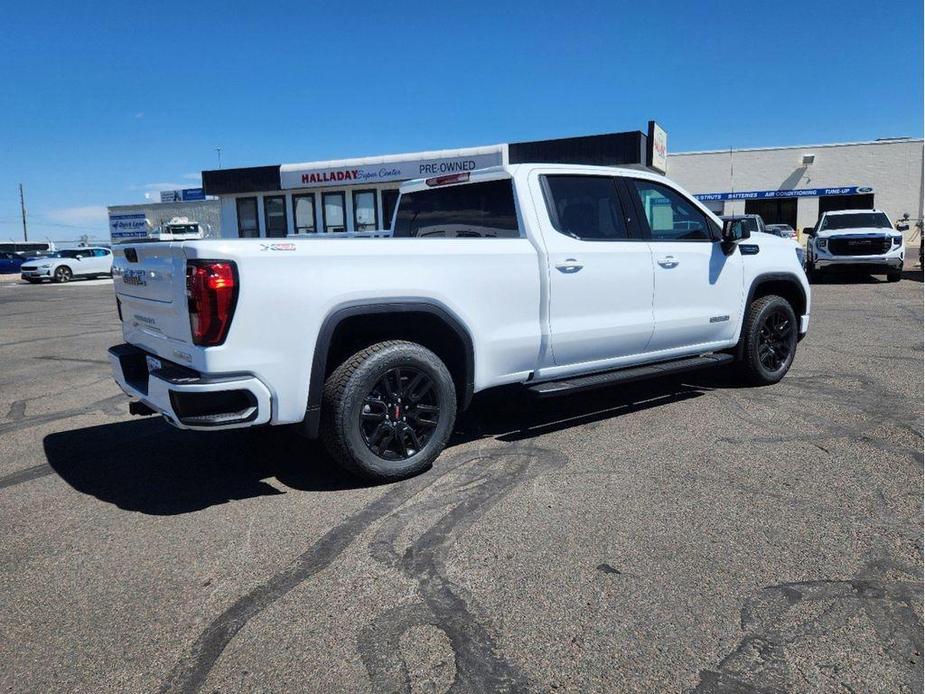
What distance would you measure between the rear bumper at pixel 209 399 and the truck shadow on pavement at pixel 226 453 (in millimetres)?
671

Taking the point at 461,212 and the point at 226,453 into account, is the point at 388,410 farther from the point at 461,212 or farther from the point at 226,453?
the point at 461,212

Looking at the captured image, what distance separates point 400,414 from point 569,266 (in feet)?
5.25

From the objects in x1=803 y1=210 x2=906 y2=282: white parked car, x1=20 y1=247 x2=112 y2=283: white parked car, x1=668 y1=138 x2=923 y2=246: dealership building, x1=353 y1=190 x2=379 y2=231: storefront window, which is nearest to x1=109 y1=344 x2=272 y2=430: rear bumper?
x1=803 y1=210 x2=906 y2=282: white parked car

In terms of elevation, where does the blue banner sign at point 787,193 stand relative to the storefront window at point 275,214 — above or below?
above

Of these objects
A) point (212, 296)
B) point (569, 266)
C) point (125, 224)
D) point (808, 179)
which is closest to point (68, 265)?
point (125, 224)

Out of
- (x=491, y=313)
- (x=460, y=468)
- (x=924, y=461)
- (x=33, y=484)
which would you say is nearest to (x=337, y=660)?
(x=460, y=468)

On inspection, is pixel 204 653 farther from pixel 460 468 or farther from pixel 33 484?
pixel 33 484

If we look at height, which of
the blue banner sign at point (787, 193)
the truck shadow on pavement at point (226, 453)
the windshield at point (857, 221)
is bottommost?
the truck shadow on pavement at point (226, 453)

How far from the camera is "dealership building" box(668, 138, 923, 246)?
3878 centimetres

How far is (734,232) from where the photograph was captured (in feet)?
19.8

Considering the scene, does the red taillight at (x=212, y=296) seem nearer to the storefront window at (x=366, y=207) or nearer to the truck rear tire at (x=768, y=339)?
the truck rear tire at (x=768, y=339)

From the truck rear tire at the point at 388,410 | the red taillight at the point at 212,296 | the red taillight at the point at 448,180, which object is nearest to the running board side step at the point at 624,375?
the truck rear tire at the point at 388,410

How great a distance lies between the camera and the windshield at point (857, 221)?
20028 millimetres

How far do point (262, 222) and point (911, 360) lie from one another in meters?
29.8
